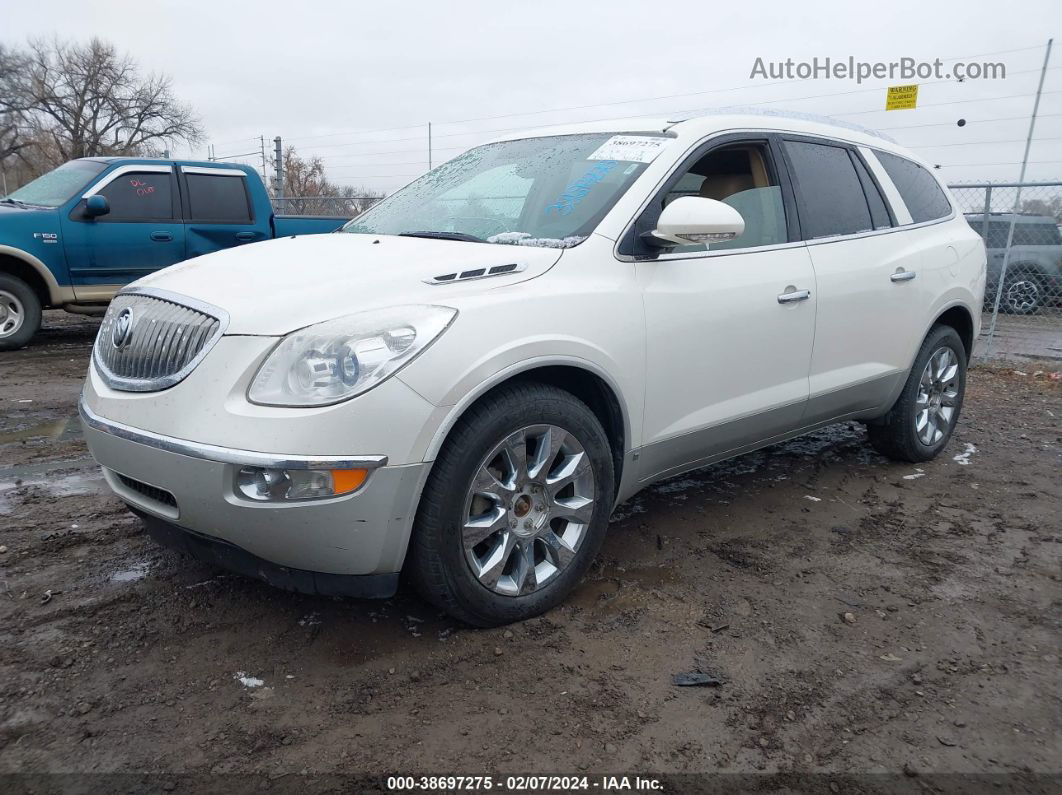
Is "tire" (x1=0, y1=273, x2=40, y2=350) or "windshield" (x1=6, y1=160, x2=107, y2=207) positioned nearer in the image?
"tire" (x1=0, y1=273, x2=40, y2=350)

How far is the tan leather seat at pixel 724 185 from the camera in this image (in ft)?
11.7

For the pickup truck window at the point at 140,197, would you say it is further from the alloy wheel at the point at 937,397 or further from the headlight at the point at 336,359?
the alloy wheel at the point at 937,397

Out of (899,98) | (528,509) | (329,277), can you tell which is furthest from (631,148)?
(899,98)

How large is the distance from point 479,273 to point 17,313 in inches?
285

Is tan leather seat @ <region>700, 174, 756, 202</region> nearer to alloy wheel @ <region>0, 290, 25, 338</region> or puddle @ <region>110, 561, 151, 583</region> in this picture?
puddle @ <region>110, 561, 151, 583</region>

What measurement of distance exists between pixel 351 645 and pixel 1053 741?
2.09 m

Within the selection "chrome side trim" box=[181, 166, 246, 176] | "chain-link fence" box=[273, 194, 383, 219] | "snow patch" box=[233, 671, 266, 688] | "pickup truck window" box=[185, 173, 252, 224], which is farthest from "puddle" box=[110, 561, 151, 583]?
"chain-link fence" box=[273, 194, 383, 219]

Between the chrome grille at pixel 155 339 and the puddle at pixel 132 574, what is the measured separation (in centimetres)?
83

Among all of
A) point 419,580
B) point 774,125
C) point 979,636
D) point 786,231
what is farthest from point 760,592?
point 774,125

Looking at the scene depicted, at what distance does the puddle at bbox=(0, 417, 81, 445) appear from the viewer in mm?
4934

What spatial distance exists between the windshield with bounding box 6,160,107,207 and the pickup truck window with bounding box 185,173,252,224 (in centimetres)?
90

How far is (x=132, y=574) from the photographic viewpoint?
312 cm

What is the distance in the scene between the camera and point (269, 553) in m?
2.40

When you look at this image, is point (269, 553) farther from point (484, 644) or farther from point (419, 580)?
point (484, 644)
